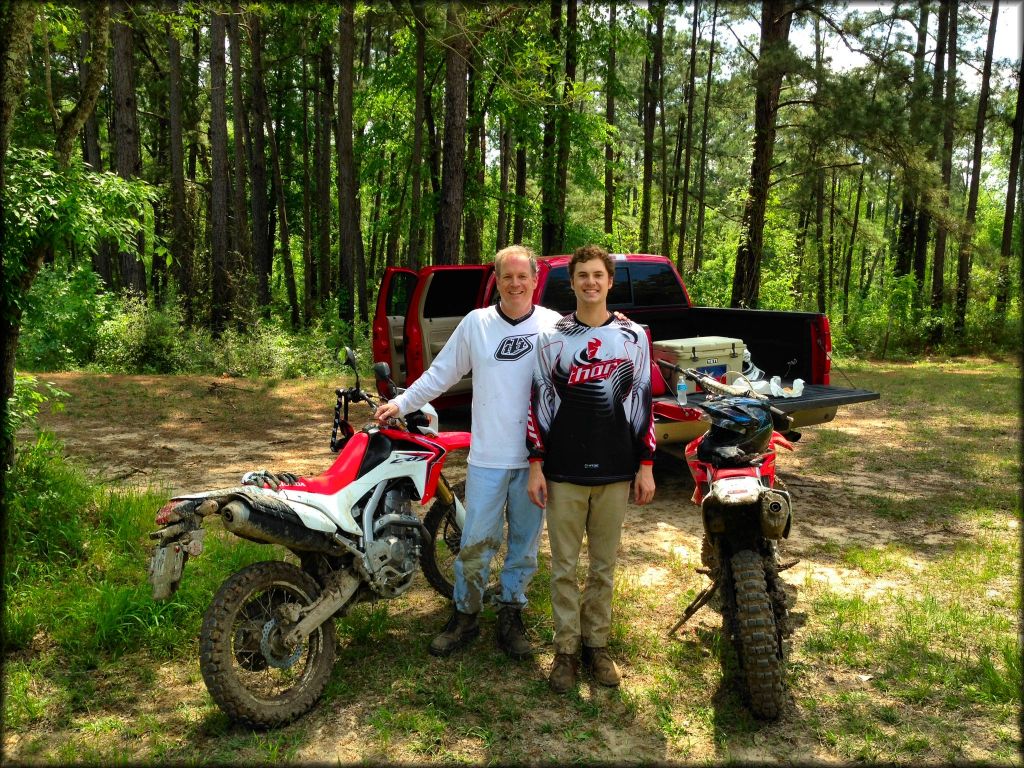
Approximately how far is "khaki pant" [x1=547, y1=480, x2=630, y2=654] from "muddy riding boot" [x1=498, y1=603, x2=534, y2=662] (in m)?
0.26

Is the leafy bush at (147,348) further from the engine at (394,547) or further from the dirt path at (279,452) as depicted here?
the engine at (394,547)

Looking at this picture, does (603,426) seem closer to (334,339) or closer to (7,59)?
(7,59)

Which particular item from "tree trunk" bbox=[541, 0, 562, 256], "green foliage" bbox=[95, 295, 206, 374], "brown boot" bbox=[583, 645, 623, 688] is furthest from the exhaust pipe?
"tree trunk" bbox=[541, 0, 562, 256]

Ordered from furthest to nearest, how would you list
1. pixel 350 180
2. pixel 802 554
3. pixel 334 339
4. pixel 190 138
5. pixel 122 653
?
pixel 190 138
pixel 350 180
pixel 334 339
pixel 802 554
pixel 122 653

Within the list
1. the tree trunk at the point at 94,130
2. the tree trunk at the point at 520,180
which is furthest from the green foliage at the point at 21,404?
the tree trunk at the point at 520,180

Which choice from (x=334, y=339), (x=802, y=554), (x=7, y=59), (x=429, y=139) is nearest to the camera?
(x=7, y=59)

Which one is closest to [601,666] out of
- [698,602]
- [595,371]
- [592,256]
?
[698,602]

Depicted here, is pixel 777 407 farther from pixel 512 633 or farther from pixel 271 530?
pixel 271 530

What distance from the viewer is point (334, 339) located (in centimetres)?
1611

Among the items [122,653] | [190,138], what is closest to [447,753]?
[122,653]

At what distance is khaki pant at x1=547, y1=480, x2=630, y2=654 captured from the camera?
3189 mm

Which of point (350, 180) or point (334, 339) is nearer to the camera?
point (334, 339)

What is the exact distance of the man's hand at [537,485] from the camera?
10.5 ft

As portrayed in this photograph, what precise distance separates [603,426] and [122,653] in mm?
2447
